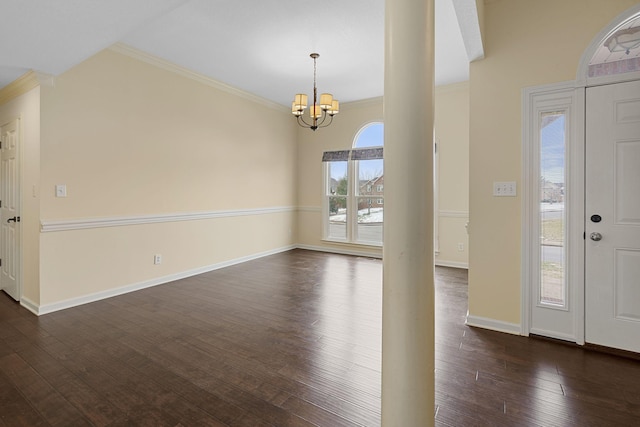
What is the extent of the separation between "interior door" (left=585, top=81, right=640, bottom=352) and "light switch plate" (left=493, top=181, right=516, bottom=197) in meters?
0.49

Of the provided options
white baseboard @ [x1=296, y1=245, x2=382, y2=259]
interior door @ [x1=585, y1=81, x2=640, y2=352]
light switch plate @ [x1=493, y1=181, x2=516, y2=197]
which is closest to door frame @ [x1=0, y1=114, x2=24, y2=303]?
white baseboard @ [x1=296, y1=245, x2=382, y2=259]

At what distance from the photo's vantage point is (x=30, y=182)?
129 inches

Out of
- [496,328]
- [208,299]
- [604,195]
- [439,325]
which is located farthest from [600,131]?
[208,299]

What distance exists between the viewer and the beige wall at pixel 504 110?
2.52 meters

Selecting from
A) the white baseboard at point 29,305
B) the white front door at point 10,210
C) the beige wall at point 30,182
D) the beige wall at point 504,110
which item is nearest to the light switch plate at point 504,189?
the beige wall at point 504,110

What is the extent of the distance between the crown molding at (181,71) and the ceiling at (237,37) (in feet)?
0.23

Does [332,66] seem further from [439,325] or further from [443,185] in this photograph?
[439,325]

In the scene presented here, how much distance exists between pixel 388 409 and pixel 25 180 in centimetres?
418

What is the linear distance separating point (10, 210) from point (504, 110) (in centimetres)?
542

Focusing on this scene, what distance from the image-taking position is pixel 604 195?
2.40 metres

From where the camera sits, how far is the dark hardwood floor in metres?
1.74

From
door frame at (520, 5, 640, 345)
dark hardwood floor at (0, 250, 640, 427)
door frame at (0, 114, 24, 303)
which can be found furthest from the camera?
door frame at (0, 114, 24, 303)

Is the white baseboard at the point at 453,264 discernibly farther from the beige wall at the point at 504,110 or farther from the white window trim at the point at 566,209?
the white window trim at the point at 566,209

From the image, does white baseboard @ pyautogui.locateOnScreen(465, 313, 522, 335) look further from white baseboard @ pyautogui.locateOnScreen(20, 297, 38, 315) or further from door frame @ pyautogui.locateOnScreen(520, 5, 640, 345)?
white baseboard @ pyautogui.locateOnScreen(20, 297, 38, 315)
